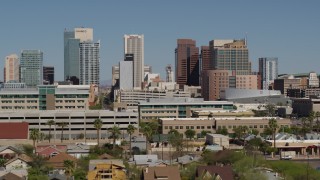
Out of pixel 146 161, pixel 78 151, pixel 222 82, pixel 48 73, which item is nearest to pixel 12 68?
pixel 48 73

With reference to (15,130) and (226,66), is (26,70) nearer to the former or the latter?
(226,66)

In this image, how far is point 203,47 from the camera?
140 meters

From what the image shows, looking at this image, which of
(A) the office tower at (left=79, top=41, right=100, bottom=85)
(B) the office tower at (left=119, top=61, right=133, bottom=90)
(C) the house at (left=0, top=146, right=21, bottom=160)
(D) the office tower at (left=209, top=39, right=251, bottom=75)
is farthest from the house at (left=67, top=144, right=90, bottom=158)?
(A) the office tower at (left=79, top=41, right=100, bottom=85)

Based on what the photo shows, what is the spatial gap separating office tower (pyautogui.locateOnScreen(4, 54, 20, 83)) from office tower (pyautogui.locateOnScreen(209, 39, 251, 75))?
67.3 meters

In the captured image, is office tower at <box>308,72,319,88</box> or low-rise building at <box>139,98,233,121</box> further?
office tower at <box>308,72,319,88</box>

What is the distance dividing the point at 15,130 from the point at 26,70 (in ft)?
388

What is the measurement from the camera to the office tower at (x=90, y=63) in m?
169

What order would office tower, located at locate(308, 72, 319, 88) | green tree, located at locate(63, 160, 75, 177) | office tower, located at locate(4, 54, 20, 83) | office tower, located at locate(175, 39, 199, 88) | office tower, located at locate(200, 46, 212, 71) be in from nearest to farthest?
green tree, located at locate(63, 160, 75, 177) → office tower, located at locate(200, 46, 212, 71) → office tower, located at locate(308, 72, 319, 88) → office tower, located at locate(175, 39, 199, 88) → office tower, located at locate(4, 54, 20, 83)

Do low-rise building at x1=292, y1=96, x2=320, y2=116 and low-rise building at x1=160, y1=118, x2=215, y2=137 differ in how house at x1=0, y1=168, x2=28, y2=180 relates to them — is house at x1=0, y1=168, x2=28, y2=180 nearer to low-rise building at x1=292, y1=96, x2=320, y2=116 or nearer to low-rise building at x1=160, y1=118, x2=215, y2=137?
low-rise building at x1=160, y1=118, x2=215, y2=137

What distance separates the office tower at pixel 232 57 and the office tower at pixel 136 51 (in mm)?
39021

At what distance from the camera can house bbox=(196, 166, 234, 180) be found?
29.2 m

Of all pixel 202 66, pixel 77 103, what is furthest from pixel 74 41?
pixel 77 103

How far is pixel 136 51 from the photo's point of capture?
16738 cm

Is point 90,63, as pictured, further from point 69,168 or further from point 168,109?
point 69,168
